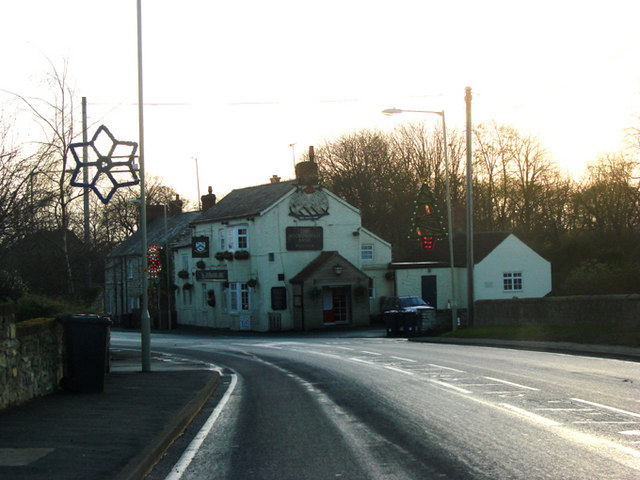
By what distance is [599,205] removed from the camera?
172ft

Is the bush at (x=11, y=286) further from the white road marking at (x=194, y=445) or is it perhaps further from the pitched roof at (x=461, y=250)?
the pitched roof at (x=461, y=250)

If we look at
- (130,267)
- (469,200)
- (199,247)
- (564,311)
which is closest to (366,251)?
(199,247)

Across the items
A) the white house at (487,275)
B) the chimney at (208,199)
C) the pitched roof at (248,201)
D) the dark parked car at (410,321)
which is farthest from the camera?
the chimney at (208,199)

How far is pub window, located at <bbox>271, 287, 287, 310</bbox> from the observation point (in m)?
46.6

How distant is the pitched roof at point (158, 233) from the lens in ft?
206

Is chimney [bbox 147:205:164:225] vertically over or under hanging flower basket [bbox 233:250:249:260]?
over

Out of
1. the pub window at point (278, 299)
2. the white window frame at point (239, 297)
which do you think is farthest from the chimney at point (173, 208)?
the pub window at point (278, 299)

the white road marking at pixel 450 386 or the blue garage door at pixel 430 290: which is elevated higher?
the blue garage door at pixel 430 290

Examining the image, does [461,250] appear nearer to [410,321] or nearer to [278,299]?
[278,299]

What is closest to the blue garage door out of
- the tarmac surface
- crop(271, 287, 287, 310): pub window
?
crop(271, 287, 287, 310): pub window

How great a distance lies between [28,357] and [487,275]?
4109 centimetres

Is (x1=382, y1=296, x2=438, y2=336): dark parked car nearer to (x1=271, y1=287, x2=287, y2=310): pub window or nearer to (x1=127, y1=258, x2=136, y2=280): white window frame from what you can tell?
(x1=271, y1=287, x2=287, y2=310): pub window

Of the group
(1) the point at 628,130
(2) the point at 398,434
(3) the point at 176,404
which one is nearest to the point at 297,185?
(1) the point at 628,130

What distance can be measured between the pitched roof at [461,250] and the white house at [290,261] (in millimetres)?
3547
